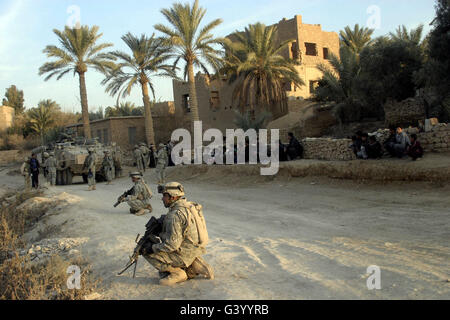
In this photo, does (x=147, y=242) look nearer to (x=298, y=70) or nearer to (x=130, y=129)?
(x=298, y=70)

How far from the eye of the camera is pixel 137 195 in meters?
8.69

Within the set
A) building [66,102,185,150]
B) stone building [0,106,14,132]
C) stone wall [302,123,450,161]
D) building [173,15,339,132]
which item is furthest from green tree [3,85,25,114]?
stone wall [302,123,450,161]

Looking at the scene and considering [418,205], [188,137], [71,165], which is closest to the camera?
[418,205]

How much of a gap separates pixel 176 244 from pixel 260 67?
21375mm

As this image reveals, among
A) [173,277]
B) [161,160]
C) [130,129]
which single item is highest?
[130,129]

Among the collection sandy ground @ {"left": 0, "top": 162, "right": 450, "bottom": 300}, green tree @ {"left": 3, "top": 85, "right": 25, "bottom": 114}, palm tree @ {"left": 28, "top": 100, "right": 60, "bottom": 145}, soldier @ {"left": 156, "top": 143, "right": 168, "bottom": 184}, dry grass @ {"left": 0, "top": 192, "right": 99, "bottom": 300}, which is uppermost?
green tree @ {"left": 3, "top": 85, "right": 25, "bottom": 114}

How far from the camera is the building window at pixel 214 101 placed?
97.9 feet

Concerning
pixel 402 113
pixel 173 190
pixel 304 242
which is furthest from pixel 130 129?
pixel 173 190

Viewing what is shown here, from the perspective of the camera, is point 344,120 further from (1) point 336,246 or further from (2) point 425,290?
(2) point 425,290

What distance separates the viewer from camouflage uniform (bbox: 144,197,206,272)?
4250 millimetres

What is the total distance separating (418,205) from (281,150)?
6.94 metres

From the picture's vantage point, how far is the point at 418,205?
8.28m

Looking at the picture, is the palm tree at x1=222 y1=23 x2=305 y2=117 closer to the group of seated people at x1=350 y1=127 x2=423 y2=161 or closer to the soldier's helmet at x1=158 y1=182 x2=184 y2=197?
the group of seated people at x1=350 y1=127 x2=423 y2=161

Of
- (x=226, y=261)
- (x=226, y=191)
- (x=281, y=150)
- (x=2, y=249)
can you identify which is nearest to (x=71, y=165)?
(x=226, y=191)
